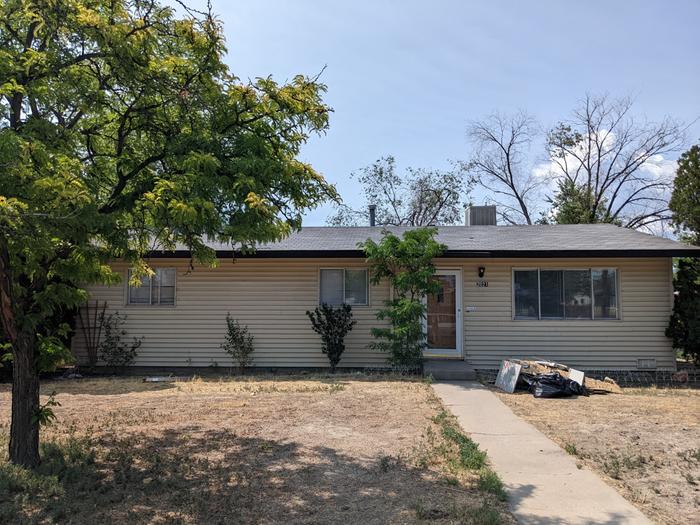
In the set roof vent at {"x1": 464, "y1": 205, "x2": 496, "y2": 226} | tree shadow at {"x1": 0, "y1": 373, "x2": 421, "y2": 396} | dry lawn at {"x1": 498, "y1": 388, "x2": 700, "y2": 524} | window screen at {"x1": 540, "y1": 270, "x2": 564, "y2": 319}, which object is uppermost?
roof vent at {"x1": 464, "y1": 205, "x2": 496, "y2": 226}

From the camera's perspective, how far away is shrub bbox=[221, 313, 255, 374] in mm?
11586

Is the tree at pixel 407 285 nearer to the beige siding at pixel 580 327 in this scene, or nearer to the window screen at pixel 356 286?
the window screen at pixel 356 286

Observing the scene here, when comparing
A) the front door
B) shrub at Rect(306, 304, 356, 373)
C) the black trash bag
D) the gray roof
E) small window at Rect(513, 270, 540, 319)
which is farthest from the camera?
the front door

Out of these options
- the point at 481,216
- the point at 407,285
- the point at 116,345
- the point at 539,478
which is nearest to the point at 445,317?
the point at 407,285

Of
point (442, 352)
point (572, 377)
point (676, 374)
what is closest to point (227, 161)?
point (572, 377)

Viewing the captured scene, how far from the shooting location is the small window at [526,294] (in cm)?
1157

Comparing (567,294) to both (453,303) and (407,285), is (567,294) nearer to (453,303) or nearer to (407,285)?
(453,303)

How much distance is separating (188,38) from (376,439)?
4.54m

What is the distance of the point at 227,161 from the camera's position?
4645 mm

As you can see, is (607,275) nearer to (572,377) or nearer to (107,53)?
(572,377)

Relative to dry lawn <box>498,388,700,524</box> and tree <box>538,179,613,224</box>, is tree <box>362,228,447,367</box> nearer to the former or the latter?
dry lawn <box>498,388,700,524</box>

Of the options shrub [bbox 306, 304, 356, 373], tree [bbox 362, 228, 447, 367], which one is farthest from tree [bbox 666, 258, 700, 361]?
shrub [bbox 306, 304, 356, 373]

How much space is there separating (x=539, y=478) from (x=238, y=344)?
8.00m

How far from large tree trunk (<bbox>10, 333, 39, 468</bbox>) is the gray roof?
6022 millimetres
